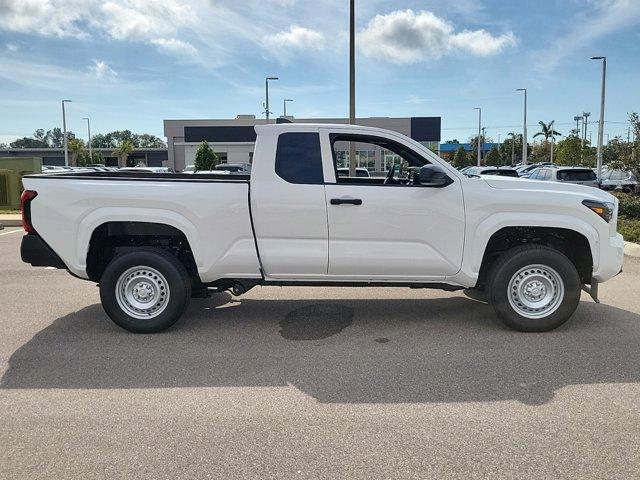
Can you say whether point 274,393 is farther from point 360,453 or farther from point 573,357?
point 573,357

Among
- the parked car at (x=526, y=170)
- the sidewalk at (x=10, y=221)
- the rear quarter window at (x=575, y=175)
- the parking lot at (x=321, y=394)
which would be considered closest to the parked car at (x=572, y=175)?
the rear quarter window at (x=575, y=175)

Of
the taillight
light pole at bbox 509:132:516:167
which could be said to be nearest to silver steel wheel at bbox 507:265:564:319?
the taillight

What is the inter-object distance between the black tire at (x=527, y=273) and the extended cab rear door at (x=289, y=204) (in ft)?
5.69

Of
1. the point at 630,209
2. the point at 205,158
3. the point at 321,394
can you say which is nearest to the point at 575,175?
the point at 630,209

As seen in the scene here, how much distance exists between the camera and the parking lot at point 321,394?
3203 millimetres

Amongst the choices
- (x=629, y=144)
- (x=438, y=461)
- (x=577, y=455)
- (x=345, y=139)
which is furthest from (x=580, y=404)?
(x=629, y=144)

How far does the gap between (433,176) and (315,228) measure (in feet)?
4.00

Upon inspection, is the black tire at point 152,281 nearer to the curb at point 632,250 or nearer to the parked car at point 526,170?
the curb at point 632,250

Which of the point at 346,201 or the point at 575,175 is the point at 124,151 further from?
the point at 346,201

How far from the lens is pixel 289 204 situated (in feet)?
17.3

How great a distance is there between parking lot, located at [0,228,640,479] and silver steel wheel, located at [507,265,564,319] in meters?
0.26

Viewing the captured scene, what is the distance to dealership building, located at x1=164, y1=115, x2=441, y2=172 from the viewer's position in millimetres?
57000

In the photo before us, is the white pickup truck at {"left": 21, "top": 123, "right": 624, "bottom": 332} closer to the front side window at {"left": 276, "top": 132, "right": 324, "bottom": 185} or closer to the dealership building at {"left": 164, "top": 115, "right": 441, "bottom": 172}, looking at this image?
the front side window at {"left": 276, "top": 132, "right": 324, "bottom": 185}

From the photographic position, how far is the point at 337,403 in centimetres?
396
